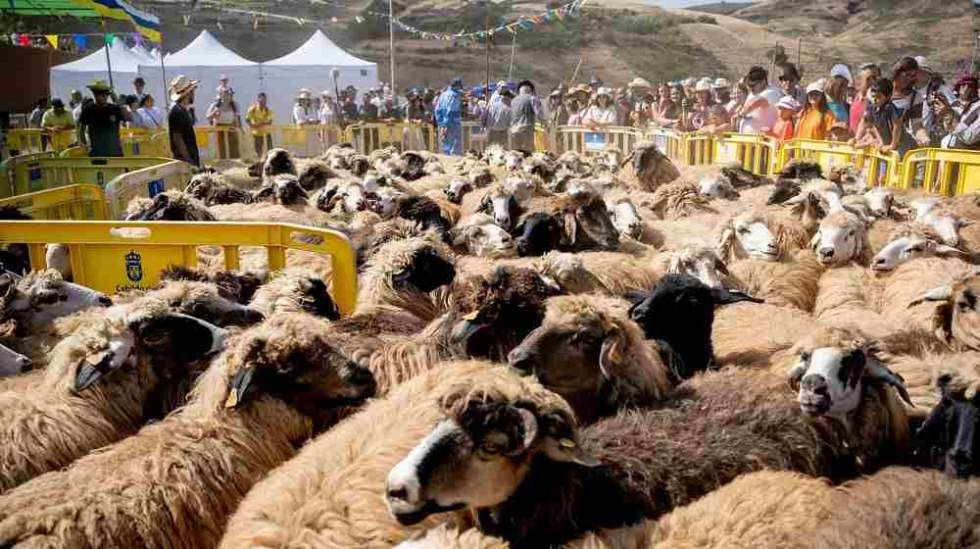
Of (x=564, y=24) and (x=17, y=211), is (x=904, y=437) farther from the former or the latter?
(x=564, y=24)

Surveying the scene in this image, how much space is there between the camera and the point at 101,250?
478 cm

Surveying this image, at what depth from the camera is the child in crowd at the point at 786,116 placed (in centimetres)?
1030

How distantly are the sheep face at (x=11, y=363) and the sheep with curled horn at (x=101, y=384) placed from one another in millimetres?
426

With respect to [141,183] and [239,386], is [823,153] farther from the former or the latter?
[239,386]

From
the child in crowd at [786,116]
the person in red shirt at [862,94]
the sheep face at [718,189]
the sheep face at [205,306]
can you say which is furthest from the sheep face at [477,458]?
the child in crowd at [786,116]

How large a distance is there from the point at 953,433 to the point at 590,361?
140cm

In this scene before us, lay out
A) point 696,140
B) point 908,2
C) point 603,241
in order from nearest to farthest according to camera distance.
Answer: point 603,241, point 696,140, point 908,2

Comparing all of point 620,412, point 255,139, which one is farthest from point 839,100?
point 255,139

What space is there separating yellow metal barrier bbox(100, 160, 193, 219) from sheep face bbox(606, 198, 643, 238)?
437cm

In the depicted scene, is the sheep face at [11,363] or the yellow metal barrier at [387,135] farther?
the yellow metal barrier at [387,135]

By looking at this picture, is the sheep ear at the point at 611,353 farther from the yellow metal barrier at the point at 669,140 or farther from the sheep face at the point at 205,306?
the yellow metal barrier at the point at 669,140

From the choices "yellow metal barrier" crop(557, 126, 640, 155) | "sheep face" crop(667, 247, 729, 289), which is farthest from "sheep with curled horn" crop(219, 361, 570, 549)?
"yellow metal barrier" crop(557, 126, 640, 155)

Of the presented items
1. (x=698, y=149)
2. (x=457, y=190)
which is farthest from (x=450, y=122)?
(x=457, y=190)

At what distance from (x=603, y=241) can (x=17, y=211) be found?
452 cm
